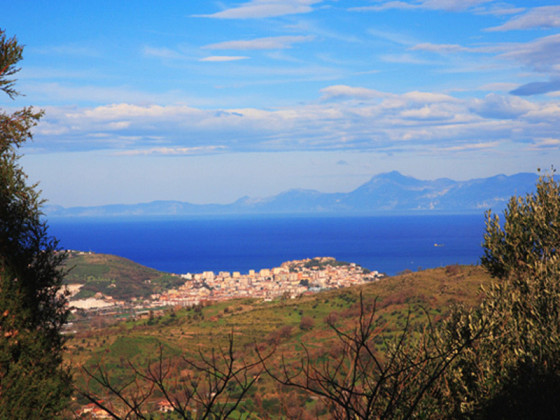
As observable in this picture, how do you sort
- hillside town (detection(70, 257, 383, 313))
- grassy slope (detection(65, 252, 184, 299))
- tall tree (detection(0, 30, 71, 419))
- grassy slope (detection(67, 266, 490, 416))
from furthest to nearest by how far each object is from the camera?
grassy slope (detection(65, 252, 184, 299)) < hillside town (detection(70, 257, 383, 313)) < grassy slope (detection(67, 266, 490, 416)) < tall tree (detection(0, 30, 71, 419))

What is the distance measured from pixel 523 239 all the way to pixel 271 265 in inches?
6104

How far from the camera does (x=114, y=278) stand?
106188mm

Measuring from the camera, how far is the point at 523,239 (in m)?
14.4

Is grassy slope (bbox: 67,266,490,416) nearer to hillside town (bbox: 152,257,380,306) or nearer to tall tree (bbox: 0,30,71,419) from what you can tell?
hillside town (bbox: 152,257,380,306)

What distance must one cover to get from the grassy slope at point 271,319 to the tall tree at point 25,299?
29289 mm

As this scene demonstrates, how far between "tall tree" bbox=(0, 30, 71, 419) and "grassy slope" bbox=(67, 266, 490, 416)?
29.3 meters

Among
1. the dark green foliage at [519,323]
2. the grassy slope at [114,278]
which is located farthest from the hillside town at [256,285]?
the dark green foliage at [519,323]

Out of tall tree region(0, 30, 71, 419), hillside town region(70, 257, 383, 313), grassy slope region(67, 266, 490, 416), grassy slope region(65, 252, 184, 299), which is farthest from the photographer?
grassy slope region(65, 252, 184, 299)

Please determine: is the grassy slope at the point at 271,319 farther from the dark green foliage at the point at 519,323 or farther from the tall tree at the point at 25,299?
the tall tree at the point at 25,299

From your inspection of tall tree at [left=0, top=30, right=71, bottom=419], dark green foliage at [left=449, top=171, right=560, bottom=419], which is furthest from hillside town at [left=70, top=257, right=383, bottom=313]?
tall tree at [left=0, top=30, right=71, bottom=419]

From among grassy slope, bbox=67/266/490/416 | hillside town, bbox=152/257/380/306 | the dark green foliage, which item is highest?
the dark green foliage

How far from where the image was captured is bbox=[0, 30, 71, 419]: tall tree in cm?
802

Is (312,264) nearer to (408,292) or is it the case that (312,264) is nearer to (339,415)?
(408,292)

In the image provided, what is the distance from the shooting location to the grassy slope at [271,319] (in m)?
46.5
